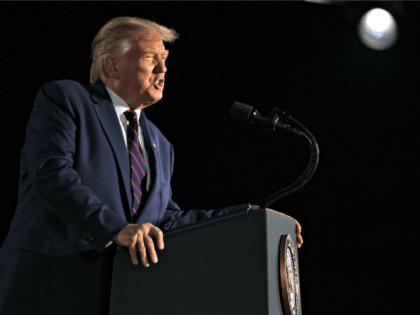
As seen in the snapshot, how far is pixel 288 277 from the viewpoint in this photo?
0.89 meters

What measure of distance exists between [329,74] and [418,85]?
2.04 ft

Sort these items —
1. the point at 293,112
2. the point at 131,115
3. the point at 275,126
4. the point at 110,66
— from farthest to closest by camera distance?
1. the point at 293,112
2. the point at 110,66
3. the point at 131,115
4. the point at 275,126

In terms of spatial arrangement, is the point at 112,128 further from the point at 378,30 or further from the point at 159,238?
the point at 378,30

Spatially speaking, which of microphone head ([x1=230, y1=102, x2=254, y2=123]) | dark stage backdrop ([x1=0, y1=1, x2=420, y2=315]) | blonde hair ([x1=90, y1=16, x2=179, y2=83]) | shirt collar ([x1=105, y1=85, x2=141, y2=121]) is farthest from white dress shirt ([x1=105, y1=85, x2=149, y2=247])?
dark stage backdrop ([x1=0, y1=1, x2=420, y2=315])

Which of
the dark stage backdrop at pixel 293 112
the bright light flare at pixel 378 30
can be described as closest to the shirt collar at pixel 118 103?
the dark stage backdrop at pixel 293 112

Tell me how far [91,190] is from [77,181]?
0.07 meters

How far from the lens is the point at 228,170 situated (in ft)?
8.52

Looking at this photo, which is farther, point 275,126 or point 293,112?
point 293,112

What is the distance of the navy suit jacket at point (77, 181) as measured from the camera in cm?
90

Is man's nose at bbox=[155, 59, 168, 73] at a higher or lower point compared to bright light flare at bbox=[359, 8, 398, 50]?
lower

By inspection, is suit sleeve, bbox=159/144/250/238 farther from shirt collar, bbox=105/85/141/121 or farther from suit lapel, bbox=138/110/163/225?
shirt collar, bbox=105/85/141/121

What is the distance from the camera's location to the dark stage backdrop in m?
2.36

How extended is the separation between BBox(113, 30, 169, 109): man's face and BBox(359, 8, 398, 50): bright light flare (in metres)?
1.94

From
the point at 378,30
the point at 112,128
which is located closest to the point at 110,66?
the point at 112,128
